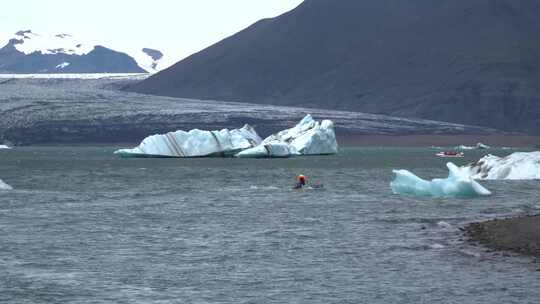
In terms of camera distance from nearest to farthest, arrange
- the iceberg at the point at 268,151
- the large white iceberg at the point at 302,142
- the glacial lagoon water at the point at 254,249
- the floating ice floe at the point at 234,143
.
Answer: the glacial lagoon water at the point at 254,249 < the floating ice floe at the point at 234,143 < the iceberg at the point at 268,151 < the large white iceberg at the point at 302,142

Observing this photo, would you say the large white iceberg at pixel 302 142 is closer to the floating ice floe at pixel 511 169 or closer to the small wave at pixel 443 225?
the floating ice floe at pixel 511 169

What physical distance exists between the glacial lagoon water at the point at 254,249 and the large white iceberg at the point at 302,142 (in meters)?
Answer: 60.6

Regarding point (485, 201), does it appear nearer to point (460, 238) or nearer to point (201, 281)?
point (460, 238)

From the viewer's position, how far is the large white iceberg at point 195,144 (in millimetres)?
119062

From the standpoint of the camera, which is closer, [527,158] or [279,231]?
[279,231]

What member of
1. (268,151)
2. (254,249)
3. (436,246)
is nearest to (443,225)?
(436,246)

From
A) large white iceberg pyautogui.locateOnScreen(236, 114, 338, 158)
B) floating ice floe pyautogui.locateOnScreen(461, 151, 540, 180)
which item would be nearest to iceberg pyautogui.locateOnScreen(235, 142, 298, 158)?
large white iceberg pyautogui.locateOnScreen(236, 114, 338, 158)

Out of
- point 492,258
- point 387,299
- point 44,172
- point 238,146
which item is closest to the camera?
point 387,299

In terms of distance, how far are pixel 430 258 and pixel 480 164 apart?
41925 millimetres

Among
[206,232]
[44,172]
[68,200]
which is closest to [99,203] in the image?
[68,200]

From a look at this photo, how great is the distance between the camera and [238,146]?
12388 cm

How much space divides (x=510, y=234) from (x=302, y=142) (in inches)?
3756

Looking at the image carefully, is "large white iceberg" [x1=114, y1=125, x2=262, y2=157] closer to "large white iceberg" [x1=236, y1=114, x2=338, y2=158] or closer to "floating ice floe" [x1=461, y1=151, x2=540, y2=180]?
"large white iceberg" [x1=236, y1=114, x2=338, y2=158]

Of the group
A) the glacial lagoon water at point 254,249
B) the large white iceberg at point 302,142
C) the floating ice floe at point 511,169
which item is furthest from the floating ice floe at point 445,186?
the large white iceberg at point 302,142
